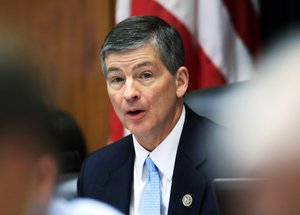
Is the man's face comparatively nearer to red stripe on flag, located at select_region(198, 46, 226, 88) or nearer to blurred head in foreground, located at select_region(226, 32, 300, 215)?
red stripe on flag, located at select_region(198, 46, 226, 88)

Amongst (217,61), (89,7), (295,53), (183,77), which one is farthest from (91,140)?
(295,53)

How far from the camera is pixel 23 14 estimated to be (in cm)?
373

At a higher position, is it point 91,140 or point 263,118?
point 263,118

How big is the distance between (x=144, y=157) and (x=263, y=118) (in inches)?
46.2

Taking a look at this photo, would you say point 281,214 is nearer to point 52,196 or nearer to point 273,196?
point 273,196

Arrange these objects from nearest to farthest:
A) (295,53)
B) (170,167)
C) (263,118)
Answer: (263,118) → (295,53) → (170,167)

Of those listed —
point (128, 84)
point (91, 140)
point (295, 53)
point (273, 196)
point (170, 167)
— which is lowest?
point (91, 140)

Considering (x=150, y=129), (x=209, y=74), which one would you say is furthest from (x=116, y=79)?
(x=209, y=74)

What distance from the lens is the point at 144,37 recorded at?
1.90 metres

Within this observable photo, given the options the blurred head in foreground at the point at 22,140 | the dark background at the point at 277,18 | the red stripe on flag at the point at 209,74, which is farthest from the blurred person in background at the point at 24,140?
the dark background at the point at 277,18

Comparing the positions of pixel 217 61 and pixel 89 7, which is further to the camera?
pixel 89 7

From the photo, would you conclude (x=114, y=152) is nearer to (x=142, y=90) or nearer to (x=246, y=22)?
(x=142, y=90)

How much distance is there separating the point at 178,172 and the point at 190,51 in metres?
1.24

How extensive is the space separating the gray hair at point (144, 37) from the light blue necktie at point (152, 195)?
0.35 metres
